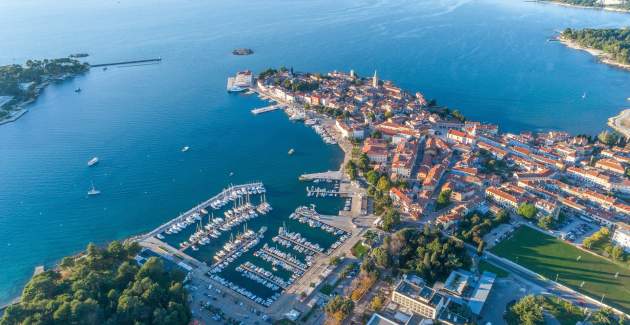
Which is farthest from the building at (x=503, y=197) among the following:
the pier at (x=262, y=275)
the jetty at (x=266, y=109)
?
the jetty at (x=266, y=109)

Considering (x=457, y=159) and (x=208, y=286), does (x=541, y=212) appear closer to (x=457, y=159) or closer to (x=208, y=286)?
(x=457, y=159)

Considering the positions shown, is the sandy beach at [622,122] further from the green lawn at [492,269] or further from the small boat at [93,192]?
the small boat at [93,192]

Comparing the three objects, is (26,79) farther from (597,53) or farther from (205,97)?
(597,53)

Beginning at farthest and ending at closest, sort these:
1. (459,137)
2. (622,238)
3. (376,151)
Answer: (459,137), (376,151), (622,238)

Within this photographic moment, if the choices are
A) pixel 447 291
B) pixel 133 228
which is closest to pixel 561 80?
pixel 447 291

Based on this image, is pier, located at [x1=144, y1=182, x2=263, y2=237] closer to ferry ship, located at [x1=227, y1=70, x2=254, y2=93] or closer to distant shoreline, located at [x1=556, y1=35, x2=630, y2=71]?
ferry ship, located at [x1=227, y1=70, x2=254, y2=93]

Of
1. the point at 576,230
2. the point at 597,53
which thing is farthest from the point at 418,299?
the point at 597,53

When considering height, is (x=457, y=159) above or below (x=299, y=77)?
below
